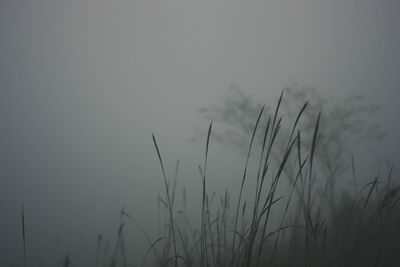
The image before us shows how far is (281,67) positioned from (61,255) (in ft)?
6.68

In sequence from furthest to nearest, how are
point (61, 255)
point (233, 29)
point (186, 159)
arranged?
point (233, 29) < point (186, 159) < point (61, 255)

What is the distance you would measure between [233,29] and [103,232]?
5.71ft

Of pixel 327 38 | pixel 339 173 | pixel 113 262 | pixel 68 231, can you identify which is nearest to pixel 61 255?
pixel 68 231

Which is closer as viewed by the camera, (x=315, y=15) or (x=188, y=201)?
(x=188, y=201)

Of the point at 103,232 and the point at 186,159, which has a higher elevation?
the point at 186,159

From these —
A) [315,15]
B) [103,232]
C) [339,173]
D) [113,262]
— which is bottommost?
[113,262]

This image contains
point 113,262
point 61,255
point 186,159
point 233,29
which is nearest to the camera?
point 113,262

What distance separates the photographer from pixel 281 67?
2.11 m

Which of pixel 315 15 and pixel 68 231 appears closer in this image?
pixel 68 231

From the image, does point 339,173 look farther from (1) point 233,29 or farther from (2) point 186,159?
(1) point 233,29

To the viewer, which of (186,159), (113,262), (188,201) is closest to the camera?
(113,262)

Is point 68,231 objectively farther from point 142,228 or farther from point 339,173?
point 339,173

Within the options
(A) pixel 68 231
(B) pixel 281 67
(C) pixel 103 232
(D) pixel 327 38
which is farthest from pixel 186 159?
(D) pixel 327 38

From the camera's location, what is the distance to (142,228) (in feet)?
5.69
